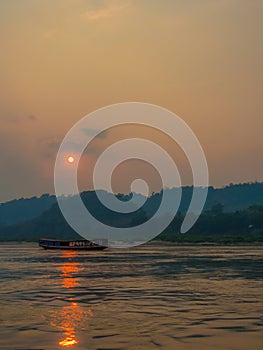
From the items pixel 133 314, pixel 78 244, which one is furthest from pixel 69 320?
pixel 78 244

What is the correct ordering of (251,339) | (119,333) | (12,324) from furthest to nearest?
(12,324) < (119,333) < (251,339)

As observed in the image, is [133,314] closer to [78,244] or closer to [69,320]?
[69,320]

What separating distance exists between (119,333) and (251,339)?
514cm

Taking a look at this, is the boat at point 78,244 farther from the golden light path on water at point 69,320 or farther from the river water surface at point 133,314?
the golden light path on water at point 69,320

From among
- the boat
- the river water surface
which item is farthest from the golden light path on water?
the boat

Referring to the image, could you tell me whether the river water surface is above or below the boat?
below

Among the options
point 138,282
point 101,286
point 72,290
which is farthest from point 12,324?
point 138,282

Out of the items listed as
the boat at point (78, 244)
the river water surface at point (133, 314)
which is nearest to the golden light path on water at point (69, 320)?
the river water surface at point (133, 314)

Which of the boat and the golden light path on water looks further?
the boat

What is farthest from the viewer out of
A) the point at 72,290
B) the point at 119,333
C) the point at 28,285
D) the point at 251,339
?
the point at 28,285

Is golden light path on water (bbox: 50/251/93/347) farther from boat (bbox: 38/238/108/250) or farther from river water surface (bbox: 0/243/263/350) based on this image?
boat (bbox: 38/238/108/250)

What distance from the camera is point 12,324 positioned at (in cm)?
2459

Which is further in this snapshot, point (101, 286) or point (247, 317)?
point (101, 286)

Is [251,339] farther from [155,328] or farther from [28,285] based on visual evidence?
[28,285]
